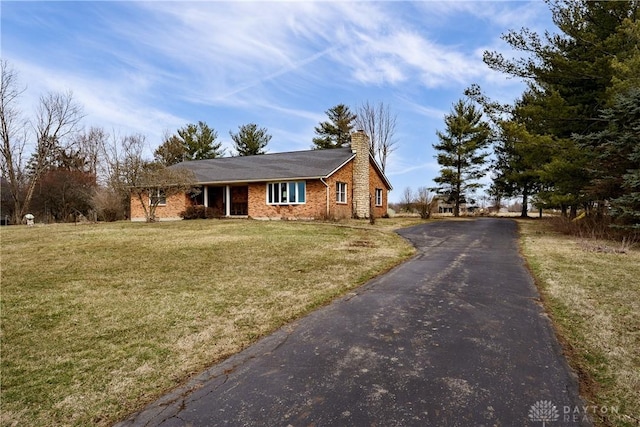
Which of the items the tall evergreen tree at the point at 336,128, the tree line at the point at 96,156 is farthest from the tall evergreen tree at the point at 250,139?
the tall evergreen tree at the point at 336,128

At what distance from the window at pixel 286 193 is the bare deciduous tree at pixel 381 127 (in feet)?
66.2

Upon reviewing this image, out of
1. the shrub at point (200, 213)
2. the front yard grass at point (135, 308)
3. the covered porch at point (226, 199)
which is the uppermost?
the covered porch at point (226, 199)

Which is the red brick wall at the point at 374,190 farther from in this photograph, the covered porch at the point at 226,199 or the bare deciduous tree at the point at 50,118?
the bare deciduous tree at the point at 50,118

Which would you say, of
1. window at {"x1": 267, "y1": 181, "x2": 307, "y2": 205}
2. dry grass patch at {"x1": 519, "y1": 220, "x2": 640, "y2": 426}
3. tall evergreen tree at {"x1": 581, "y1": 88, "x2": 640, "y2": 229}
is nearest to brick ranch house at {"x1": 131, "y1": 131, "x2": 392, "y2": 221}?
window at {"x1": 267, "y1": 181, "x2": 307, "y2": 205}

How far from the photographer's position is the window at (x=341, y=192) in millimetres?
22483

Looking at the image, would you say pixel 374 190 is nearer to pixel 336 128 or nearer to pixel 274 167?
pixel 274 167

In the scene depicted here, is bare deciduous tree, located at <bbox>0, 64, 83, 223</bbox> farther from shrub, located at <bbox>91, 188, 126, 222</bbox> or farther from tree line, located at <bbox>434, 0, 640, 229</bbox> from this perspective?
tree line, located at <bbox>434, 0, 640, 229</bbox>

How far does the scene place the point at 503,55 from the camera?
15836mm

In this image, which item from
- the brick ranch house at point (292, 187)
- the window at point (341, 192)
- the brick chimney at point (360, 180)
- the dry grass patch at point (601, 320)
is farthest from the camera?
the brick chimney at point (360, 180)

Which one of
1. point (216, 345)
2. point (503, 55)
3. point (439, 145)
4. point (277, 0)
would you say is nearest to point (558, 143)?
point (503, 55)

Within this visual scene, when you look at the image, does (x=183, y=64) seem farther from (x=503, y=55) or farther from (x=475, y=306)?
(x=475, y=306)

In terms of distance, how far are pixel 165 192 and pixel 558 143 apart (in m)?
20.1

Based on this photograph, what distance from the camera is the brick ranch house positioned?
2162 centimetres

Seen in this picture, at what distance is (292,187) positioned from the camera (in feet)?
72.6
